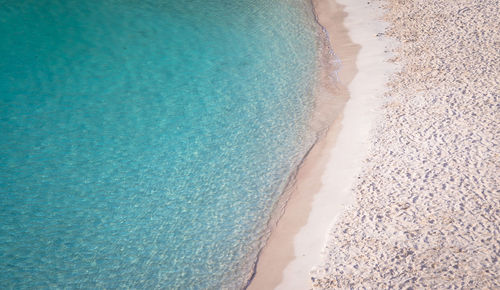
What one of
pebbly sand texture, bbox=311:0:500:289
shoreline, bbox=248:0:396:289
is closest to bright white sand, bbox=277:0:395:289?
shoreline, bbox=248:0:396:289

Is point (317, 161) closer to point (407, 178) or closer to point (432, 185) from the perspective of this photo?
point (407, 178)

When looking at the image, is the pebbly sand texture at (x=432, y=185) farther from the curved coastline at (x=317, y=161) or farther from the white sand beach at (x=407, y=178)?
the curved coastline at (x=317, y=161)

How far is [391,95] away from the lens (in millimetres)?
6906

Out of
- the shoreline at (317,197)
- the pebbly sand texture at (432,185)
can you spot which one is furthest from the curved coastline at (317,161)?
the pebbly sand texture at (432,185)

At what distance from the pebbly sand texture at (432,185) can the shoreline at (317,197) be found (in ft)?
0.68

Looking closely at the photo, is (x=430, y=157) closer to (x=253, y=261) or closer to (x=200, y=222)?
(x=253, y=261)

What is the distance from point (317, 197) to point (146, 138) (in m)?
3.02

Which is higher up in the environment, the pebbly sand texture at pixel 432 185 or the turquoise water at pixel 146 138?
the turquoise water at pixel 146 138

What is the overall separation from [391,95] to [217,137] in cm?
280

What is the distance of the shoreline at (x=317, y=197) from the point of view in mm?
4566

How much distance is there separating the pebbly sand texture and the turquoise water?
122 cm

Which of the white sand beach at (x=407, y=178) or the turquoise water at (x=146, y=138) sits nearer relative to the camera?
the white sand beach at (x=407, y=178)

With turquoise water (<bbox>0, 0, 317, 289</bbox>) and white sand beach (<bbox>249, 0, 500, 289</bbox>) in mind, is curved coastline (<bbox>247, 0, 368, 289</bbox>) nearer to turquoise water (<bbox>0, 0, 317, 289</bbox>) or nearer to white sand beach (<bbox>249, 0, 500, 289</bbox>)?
white sand beach (<bbox>249, 0, 500, 289</bbox>)

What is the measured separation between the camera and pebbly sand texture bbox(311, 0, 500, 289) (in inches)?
155
